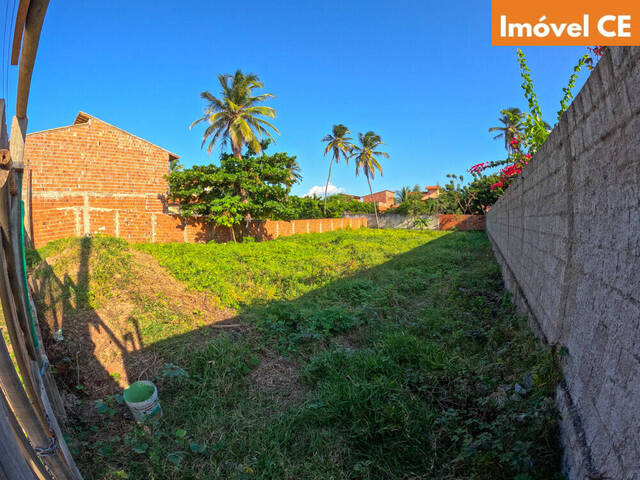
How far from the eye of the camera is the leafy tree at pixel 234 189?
12.3 m

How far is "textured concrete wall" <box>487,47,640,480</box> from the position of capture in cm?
102

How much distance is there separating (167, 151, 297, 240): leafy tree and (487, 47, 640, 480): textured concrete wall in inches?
458

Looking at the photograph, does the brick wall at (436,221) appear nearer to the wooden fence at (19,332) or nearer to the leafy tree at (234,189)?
the leafy tree at (234,189)

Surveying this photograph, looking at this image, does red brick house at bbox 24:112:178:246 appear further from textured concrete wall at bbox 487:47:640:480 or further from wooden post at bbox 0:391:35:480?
textured concrete wall at bbox 487:47:640:480

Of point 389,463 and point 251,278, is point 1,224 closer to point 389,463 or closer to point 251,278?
point 389,463

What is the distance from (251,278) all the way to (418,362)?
435cm

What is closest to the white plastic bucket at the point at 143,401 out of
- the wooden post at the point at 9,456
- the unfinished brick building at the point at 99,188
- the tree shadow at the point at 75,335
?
the tree shadow at the point at 75,335

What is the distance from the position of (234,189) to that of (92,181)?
494cm

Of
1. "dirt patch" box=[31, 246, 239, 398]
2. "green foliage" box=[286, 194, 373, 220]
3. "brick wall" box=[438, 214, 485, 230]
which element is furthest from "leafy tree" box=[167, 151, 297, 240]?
"brick wall" box=[438, 214, 485, 230]

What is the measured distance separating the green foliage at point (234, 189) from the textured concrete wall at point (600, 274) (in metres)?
11.6

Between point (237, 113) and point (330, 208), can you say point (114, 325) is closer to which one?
point (237, 113)

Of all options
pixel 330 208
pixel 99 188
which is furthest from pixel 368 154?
pixel 99 188

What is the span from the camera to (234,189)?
13.3 meters

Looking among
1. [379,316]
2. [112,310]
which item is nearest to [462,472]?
[379,316]
